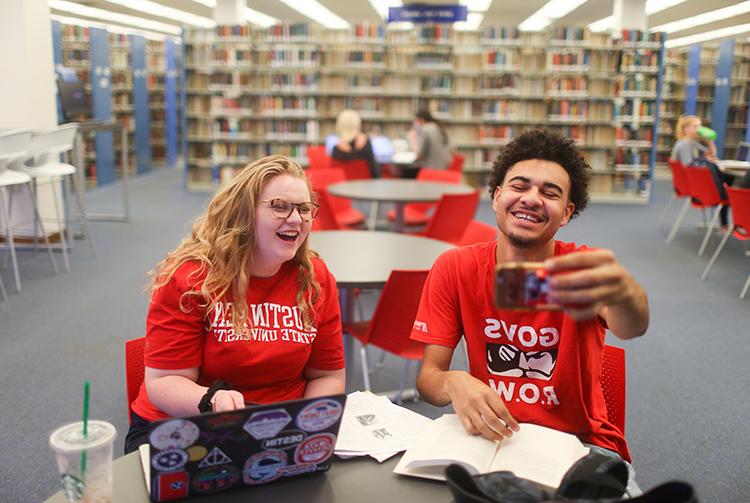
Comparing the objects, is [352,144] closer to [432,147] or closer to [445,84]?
[432,147]

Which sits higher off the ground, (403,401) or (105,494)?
(105,494)

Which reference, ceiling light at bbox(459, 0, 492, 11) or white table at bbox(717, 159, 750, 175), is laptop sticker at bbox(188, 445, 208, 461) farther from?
ceiling light at bbox(459, 0, 492, 11)

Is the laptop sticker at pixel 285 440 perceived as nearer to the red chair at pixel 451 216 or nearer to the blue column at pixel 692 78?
the red chair at pixel 451 216

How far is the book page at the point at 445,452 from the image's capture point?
119 centimetres

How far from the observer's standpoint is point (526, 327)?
1598mm

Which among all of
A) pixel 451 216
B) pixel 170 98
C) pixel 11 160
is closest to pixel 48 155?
pixel 11 160

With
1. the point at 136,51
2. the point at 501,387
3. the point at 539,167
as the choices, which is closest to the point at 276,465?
the point at 501,387

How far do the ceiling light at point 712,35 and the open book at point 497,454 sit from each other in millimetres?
14783

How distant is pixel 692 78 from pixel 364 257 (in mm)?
13045

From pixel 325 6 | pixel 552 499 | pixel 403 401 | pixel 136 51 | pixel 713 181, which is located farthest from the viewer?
pixel 325 6

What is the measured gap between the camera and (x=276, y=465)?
116 centimetres

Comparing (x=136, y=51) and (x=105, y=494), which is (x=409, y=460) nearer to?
(x=105, y=494)

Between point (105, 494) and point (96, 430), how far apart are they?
0.34 ft

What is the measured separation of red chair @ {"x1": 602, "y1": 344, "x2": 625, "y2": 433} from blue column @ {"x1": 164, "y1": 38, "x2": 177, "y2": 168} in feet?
42.3
